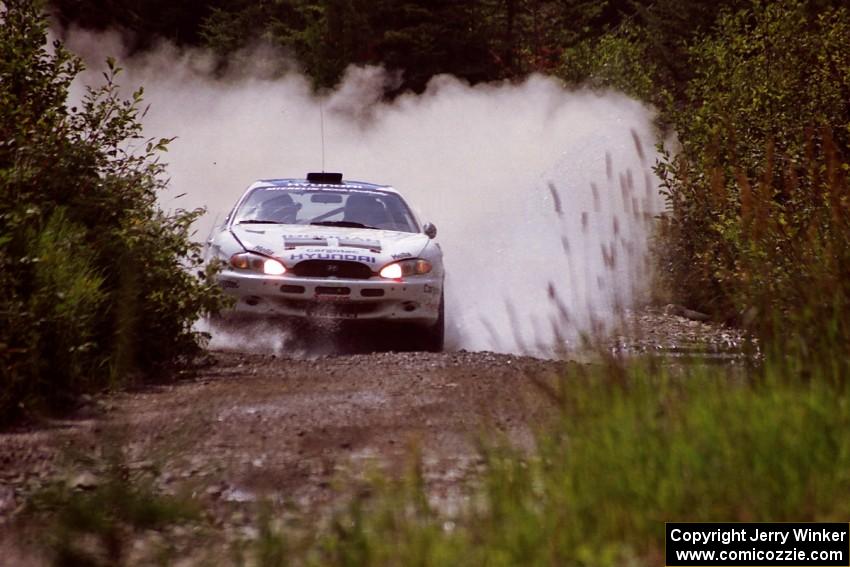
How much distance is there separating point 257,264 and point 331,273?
0.57m

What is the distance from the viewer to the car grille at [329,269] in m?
10.9

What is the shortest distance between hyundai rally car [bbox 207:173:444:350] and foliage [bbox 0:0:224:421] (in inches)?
22.6

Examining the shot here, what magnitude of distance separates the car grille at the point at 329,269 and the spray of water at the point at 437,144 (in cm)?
923

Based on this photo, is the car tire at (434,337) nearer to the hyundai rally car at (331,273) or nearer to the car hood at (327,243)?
the hyundai rally car at (331,273)

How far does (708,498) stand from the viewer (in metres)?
4.42

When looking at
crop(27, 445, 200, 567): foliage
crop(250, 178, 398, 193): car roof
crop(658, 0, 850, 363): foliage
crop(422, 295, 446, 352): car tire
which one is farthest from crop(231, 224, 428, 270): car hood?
crop(27, 445, 200, 567): foliage

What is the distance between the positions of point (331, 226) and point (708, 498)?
25.7ft

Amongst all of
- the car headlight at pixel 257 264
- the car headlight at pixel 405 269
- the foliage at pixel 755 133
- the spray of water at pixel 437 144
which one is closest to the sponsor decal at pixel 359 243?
the car headlight at pixel 405 269

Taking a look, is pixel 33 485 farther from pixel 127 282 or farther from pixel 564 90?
pixel 564 90

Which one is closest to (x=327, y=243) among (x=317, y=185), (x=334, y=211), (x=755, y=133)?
(x=334, y=211)

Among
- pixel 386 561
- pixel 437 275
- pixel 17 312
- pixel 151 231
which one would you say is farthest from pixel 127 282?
pixel 386 561

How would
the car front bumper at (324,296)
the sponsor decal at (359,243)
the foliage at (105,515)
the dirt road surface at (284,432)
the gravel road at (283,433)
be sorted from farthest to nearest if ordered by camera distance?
1. the sponsor decal at (359,243)
2. the car front bumper at (324,296)
3. the dirt road surface at (284,432)
4. the gravel road at (283,433)
5. the foliage at (105,515)

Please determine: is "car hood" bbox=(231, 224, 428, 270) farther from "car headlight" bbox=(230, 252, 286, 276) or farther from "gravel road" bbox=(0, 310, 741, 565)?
"gravel road" bbox=(0, 310, 741, 565)

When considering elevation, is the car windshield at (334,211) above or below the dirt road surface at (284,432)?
above
